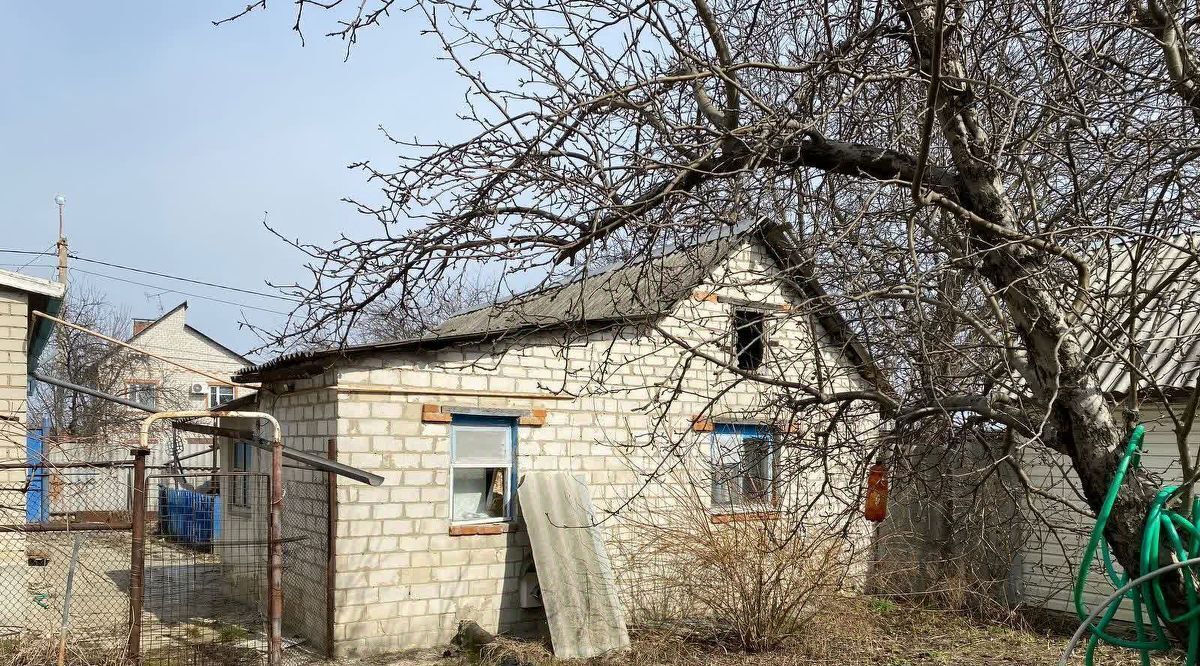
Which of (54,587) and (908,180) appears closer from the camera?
(908,180)

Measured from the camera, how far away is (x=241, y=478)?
13.2 m

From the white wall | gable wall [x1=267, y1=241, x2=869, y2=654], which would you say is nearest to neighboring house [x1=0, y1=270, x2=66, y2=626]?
gable wall [x1=267, y1=241, x2=869, y2=654]

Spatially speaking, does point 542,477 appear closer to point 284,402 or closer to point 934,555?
point 284,402

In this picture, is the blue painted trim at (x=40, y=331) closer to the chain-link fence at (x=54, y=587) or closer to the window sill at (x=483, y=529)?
the chain-link fence at (x=54, y=587)

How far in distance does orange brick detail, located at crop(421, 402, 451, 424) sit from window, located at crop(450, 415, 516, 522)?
0.15 metres

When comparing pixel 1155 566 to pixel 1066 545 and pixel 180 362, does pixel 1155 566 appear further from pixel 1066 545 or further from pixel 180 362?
pixel 180 362

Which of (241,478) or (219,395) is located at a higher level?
(219,395)

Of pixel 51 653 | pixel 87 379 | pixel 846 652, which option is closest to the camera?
pixel 51 653

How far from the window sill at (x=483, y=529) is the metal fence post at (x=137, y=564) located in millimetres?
3397

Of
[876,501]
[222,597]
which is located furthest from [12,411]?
[876,501]

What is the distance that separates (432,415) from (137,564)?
10.9 ft

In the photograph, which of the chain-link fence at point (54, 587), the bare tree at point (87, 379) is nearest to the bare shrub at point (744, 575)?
the chain-link fence at point (54, 587)

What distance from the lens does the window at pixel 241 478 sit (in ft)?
41.7

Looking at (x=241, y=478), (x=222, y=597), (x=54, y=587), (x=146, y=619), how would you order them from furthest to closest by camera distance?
1. (x=241, y=478)
2. (x=222, y=597)
3. (x=146, y=619)
4. (x=54, y=587)
